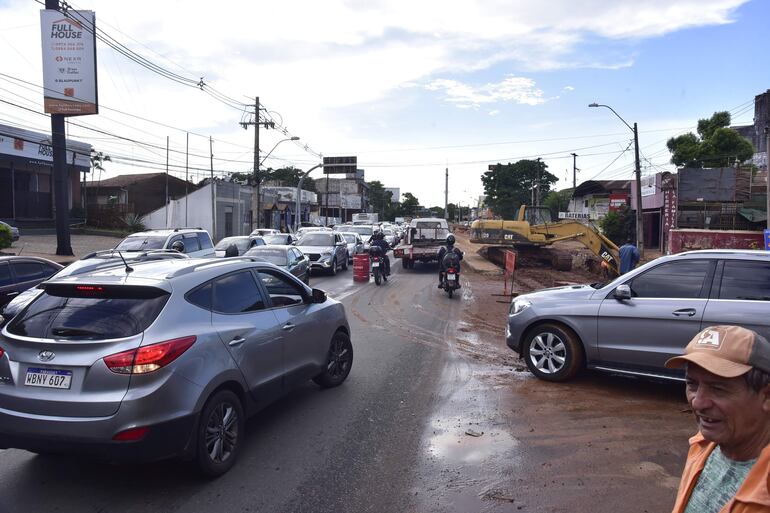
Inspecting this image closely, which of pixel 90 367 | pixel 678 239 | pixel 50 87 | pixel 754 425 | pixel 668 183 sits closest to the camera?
pixel 754 425

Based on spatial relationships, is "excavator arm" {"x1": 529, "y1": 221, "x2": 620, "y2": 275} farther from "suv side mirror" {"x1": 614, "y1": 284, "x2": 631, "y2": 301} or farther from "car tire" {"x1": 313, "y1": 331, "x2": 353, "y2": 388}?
"car tire" {"x1": 313, "y1": 331, "x2": 353, "y2": 388}

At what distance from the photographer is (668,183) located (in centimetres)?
3291

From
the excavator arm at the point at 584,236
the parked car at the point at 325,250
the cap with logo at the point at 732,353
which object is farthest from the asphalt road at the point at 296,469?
the excavator arm at the point at 584,236

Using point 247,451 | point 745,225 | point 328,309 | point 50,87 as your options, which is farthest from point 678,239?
point 50,87

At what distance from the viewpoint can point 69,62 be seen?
2269cm

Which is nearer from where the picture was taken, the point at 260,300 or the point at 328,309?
the point at 260,300

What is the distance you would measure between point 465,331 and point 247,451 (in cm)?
638

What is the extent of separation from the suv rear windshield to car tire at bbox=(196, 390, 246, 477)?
2.73 feet

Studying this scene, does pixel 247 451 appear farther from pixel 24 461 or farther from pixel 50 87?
pixel 50 87

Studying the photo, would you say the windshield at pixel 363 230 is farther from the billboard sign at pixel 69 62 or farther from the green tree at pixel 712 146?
the green tree at pixel 712 146

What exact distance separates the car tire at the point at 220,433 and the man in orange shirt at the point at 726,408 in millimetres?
3303

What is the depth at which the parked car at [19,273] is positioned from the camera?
426 inches

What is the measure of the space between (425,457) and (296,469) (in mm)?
1106

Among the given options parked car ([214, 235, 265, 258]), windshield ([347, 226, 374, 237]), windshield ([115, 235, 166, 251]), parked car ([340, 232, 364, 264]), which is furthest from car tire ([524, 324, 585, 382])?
windshield ([347, 226, 374, 237])
